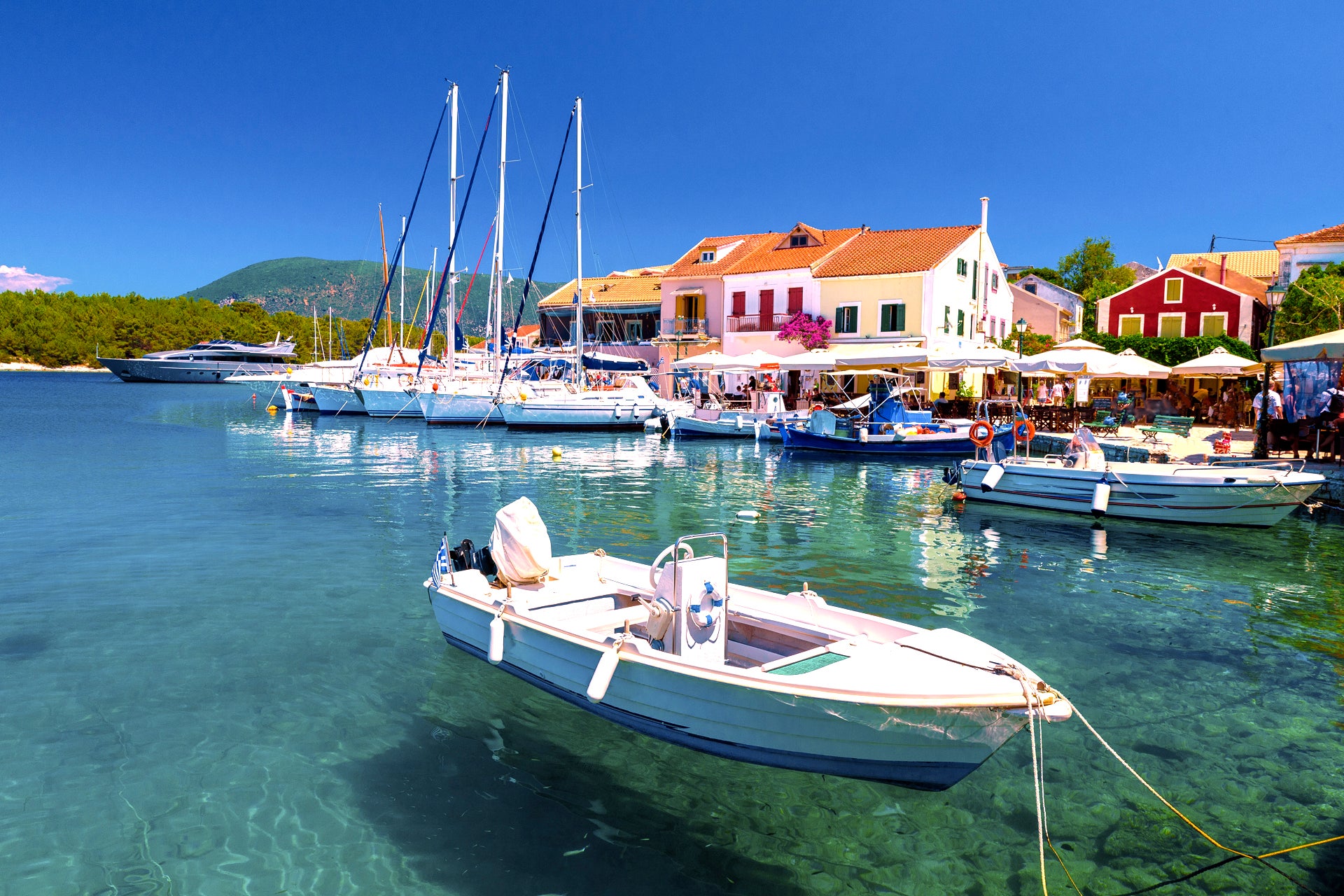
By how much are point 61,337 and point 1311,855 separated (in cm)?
17900

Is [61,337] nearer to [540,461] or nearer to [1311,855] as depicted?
[540,461]

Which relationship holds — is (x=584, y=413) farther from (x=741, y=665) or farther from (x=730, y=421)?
(x=741, y=665)

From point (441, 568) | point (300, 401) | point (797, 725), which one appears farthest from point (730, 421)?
point (300, 401)

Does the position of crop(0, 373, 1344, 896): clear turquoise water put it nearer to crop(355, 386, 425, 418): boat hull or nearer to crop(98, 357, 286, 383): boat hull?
crop(355, 386, 425, 418): boat hull

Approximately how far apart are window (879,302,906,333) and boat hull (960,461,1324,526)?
22.5m

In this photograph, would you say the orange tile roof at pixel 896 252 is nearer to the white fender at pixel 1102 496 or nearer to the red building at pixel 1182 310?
the red building at pixel 1182 310

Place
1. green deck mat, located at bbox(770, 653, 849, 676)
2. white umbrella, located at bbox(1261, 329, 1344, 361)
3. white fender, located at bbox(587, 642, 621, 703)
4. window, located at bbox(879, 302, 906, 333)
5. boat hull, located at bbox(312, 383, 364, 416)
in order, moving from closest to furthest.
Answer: green deck mat, located at bbox(770, 653, 849, 676)
white fender, located at bbox(587, 642, 621, 703)
white umbrella, located at bbox(1261, 329, 1344, 361)
window, located at bbox(879, 302, 906, 333)
boat hull, located at bbox(312, 383, 364, 416)

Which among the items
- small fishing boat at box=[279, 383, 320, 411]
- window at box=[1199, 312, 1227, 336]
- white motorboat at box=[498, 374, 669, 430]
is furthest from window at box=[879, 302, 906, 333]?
small fishing boat at box=[279, 383, 320, 411]

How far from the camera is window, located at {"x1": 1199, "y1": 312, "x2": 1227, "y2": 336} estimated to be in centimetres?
4156

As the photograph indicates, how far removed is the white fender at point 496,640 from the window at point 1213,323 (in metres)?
44.6

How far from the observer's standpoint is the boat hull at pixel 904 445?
27.2 metres

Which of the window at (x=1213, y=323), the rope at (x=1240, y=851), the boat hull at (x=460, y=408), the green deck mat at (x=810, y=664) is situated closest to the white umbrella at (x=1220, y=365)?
the window at (x=1213, y=323)

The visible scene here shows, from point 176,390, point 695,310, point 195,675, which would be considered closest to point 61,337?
point 176,390

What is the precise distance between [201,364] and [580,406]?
108m
